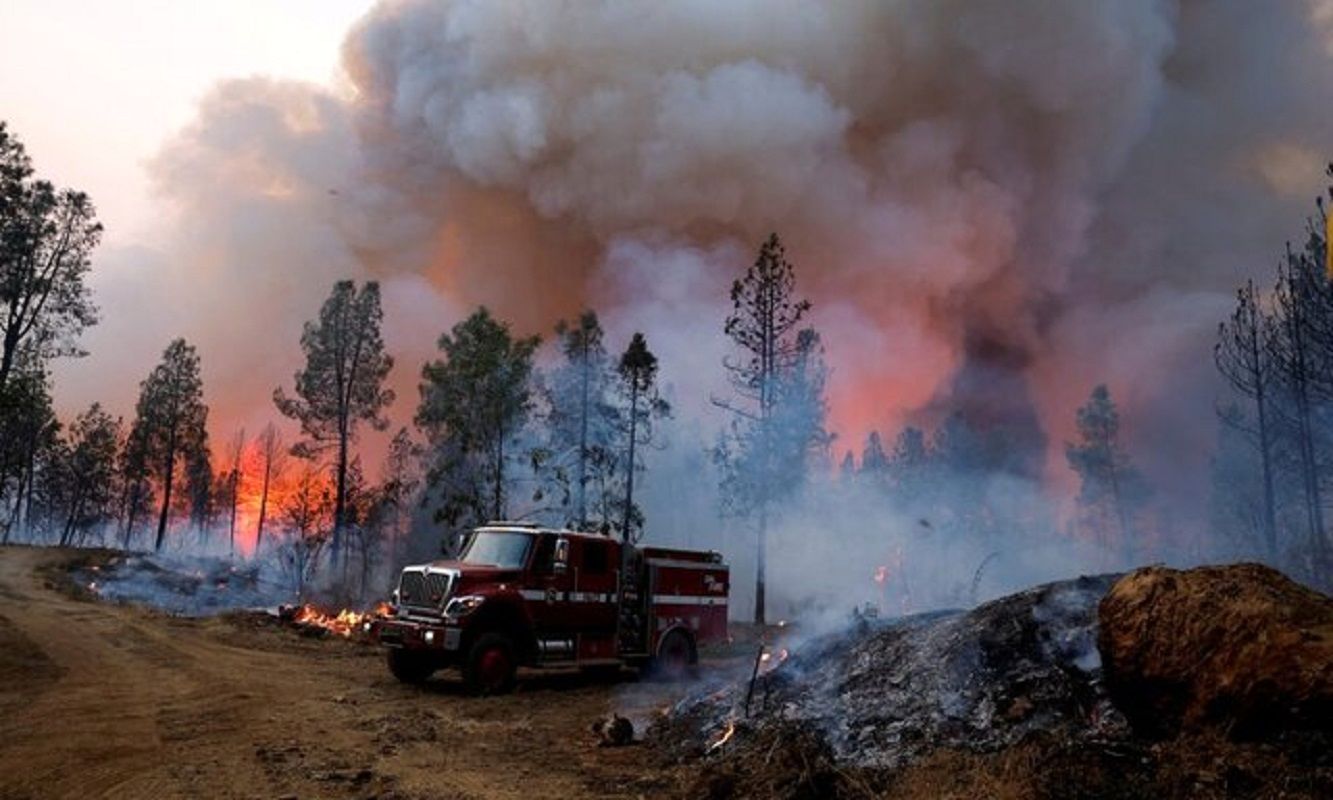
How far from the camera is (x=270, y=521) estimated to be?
92.2m

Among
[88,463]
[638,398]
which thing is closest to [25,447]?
[88,463]

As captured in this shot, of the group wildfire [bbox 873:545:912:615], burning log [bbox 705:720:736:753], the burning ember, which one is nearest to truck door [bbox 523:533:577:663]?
the burning ember

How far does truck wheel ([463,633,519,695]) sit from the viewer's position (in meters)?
15.4

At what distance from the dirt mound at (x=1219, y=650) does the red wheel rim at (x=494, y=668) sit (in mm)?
10993

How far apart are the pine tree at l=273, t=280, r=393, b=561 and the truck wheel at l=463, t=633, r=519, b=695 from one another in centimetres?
2623

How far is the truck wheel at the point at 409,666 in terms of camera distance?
52.9 ft

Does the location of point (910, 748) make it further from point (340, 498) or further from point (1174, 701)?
point (340, 498)

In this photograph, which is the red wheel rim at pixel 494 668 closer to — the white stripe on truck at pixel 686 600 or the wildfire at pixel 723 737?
the white stripe on truck at pixel 686 600

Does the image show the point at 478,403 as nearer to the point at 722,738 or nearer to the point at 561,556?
the point at 561,556

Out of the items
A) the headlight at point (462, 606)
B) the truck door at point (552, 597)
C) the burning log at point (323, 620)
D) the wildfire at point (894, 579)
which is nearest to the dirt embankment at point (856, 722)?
the truck door at point (552, 597)

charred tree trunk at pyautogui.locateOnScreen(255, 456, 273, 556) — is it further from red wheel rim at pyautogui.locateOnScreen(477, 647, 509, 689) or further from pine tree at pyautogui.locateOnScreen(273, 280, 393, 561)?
red wheel rim at pyautogui.locateOnScreen(477, 647, 509, 689)

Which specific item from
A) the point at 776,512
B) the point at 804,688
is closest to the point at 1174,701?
the point at 804,688

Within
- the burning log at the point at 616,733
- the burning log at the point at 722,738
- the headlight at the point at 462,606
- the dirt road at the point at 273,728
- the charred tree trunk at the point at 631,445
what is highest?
the charred tree trunk at the point at 631,445

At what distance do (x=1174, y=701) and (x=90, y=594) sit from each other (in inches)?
1431
